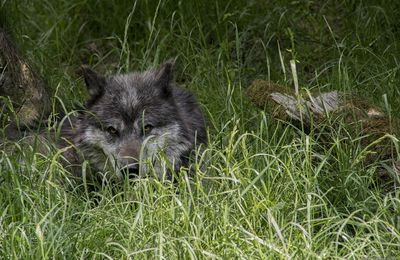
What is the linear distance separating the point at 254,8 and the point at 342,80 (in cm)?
218

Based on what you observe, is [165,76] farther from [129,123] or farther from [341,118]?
[341,118]

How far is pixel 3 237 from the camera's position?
481cm

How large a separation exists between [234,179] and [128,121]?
1859 millimetres

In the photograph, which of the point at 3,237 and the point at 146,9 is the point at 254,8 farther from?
the point at 3,237

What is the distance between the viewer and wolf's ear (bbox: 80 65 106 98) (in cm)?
671

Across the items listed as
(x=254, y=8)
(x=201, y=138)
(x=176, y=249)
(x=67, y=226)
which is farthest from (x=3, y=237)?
(x=254, y=8)

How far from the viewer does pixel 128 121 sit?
260 inches

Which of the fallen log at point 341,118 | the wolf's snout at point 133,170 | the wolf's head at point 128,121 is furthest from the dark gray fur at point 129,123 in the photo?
the fallen log at point 341,118

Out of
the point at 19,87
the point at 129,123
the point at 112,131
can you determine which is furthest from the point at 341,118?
the point at 19,87

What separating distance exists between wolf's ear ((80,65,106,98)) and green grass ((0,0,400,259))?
0.26 meters

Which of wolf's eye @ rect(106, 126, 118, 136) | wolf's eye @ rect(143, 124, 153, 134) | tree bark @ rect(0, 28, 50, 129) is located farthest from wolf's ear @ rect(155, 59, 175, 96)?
tree bark @ rect(0, 28, 50, 129)

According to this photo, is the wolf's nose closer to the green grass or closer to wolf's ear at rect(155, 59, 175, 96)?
the green grass

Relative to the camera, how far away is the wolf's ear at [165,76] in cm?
684

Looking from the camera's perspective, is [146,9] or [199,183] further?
[146,9]
